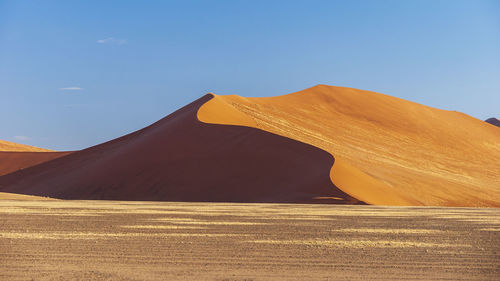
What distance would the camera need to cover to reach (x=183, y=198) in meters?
45.5

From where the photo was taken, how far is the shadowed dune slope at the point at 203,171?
4469 cm

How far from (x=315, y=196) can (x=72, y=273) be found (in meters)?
32.1

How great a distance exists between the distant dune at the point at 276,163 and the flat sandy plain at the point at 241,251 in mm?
22394

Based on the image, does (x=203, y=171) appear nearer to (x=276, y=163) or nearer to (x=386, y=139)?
(x=276, y=163)

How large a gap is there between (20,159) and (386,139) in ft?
185

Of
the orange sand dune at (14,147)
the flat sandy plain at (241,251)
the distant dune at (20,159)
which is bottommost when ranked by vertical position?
the flat sandy plain at (241,251)

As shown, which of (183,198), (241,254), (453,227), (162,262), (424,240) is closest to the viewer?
(162,262)

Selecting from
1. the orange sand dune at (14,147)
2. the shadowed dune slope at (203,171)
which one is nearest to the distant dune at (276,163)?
the shadowed dune slope at (203,171)

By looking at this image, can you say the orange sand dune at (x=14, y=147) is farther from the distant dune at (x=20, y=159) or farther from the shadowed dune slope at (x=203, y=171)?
the shadowed dune slope at (x=203, y=171)

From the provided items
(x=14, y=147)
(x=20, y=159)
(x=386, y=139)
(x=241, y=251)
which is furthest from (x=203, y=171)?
(x=14, y=147)

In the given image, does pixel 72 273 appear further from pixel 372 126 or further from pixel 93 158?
pixel 372 126

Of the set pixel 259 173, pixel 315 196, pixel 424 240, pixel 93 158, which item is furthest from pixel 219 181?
pixel 424 240

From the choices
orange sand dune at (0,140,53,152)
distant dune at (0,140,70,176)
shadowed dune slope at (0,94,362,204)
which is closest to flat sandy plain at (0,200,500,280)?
shadowed dune slope at (0,94,362,204)

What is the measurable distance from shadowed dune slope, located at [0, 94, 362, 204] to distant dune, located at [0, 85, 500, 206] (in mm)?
81
